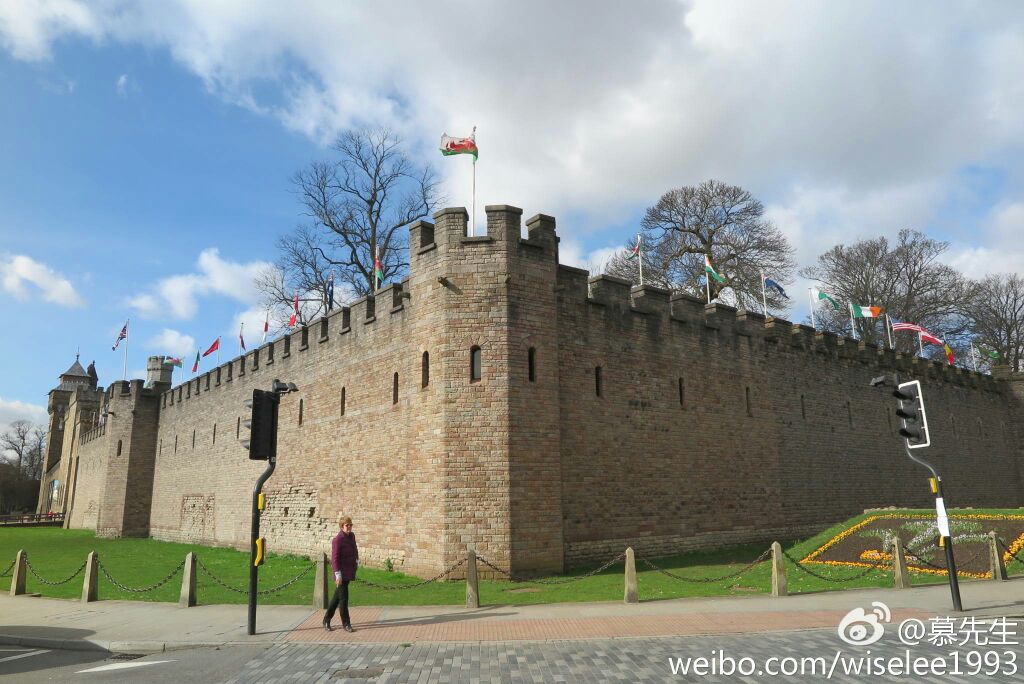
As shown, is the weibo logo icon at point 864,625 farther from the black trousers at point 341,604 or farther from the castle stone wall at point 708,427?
the black trousers at point 341,604

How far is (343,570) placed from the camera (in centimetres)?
984

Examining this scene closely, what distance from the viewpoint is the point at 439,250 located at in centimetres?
1567

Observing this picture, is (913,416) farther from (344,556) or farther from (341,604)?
(341,604)

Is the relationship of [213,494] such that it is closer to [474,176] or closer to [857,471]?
[474,176]

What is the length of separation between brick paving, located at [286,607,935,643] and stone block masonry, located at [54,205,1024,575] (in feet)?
12.6

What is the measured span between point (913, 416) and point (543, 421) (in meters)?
7.24

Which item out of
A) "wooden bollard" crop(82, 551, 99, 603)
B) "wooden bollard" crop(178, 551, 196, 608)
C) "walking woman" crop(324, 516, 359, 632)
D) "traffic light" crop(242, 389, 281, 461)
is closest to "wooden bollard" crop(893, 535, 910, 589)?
"walking woman" crop(324, 516, 359, 632)

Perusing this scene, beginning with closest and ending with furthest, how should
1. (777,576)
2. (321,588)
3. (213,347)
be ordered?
(321,588) < (777,576) < (213,347)

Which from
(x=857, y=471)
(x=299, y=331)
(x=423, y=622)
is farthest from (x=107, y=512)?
(x=857, y=471)

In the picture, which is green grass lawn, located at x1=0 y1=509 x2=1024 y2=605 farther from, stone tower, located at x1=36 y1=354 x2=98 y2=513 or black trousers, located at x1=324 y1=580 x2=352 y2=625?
stone tower, located at x1=36 y1=354 x2=98 y2=513

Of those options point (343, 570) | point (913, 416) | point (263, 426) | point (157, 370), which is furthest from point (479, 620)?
point (157, 370)

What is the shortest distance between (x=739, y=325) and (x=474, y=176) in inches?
393

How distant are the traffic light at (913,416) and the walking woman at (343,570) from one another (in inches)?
359

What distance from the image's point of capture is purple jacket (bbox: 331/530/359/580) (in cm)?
984
